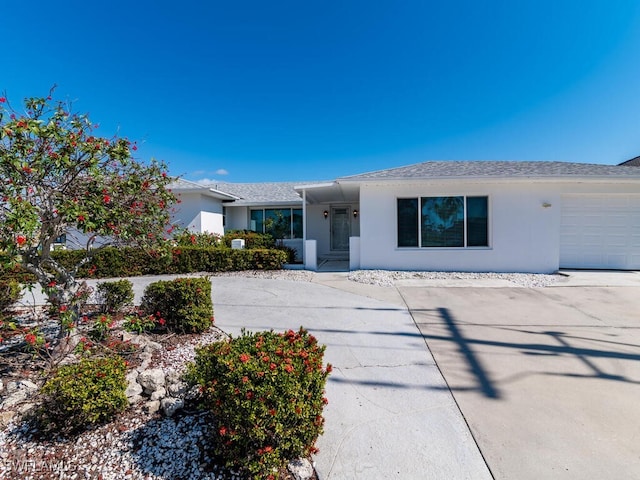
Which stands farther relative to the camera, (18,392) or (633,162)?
(633,162)

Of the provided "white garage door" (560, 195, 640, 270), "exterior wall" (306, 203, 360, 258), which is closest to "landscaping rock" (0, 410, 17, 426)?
"white garage door" (560, 195, 640, 270)

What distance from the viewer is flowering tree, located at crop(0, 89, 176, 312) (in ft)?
7.93

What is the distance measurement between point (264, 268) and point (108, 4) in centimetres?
895

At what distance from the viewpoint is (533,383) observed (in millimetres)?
3023

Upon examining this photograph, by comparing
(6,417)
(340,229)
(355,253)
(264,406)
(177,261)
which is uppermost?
(340,229)

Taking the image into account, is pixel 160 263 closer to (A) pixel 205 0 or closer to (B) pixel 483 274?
(A) pixel 205 0

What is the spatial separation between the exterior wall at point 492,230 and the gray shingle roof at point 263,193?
20.1ft

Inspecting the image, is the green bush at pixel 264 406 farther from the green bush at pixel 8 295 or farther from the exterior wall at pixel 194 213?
the exterior wall at pixel 194 213

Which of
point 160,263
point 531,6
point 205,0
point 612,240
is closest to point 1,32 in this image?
point 205,0

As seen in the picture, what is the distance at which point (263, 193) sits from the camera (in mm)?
17125

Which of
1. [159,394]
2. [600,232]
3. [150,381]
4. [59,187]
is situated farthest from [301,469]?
[600,232]

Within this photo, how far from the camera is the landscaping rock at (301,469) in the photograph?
6.10 feet

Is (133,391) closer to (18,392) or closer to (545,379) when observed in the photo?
(18,392)

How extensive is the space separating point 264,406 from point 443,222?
9.29 meters
